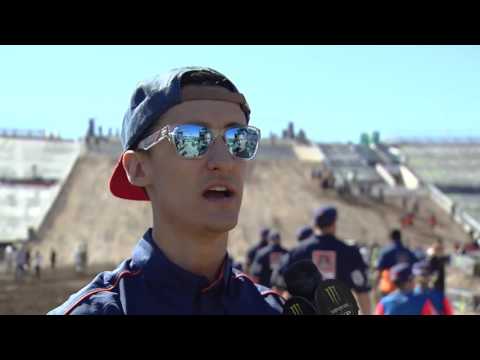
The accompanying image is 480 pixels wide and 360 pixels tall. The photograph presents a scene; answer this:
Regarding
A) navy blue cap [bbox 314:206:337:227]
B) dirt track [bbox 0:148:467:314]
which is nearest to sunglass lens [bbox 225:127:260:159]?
navy blue cap [bbox 314:206:337:227]

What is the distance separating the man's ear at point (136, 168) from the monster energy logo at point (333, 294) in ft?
1.79

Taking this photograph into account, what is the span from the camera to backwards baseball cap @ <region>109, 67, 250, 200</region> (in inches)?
90.5

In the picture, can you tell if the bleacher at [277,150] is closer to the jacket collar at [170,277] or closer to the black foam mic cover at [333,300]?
the jacket collar at [170,277]

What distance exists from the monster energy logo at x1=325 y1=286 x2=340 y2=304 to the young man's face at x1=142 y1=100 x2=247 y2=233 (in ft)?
0.92

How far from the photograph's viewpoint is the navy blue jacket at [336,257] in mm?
7492

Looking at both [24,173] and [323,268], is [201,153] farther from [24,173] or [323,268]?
[24,173]

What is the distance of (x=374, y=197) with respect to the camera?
187 feet

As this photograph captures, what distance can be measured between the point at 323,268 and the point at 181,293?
5239 mm

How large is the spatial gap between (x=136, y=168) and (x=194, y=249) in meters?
0.27

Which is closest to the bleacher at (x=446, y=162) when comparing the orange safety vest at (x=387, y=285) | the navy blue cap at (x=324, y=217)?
the orange safety vest at (x=387, y=285)

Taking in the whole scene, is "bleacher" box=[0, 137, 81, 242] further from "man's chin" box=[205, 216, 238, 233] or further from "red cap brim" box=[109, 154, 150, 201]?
"man's chin" box=[205, 216, 238, 233]

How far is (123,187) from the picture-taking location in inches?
101
